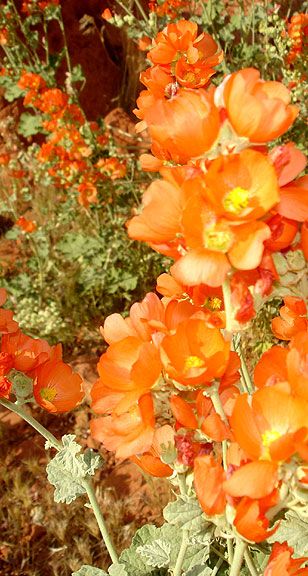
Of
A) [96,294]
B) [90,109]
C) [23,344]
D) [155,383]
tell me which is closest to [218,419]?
[155,383]

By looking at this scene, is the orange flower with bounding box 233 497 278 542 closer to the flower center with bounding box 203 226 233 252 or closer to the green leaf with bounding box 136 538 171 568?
the flower center with bounding box 203 226 233 252

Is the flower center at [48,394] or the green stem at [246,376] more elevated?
the flower center at [48,394]

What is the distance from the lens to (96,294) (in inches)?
148

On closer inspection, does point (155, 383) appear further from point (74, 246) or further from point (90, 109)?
point (90, 109)

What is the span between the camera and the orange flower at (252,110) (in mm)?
911

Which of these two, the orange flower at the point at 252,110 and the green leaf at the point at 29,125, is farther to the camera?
the green leaf at the point at 29,125

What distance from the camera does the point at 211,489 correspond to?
0.96m

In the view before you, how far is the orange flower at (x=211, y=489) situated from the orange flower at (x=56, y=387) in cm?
55

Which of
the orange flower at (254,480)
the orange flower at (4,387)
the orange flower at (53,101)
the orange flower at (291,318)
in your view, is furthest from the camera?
the orange flower at (53,101)

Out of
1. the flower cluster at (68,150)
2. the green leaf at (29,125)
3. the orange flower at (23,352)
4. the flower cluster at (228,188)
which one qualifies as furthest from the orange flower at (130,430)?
the green leaf at (29,125)

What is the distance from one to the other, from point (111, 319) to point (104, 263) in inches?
107

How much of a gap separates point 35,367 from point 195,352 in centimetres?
55

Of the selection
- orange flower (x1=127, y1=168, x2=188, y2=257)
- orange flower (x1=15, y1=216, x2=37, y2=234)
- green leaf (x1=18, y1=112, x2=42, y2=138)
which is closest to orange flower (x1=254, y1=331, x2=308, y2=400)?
orange flower (x1=127, y1=168, x2=188, y2=257)

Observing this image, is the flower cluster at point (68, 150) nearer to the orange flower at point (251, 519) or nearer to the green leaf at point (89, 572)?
the green leaf at point (89, 572)
